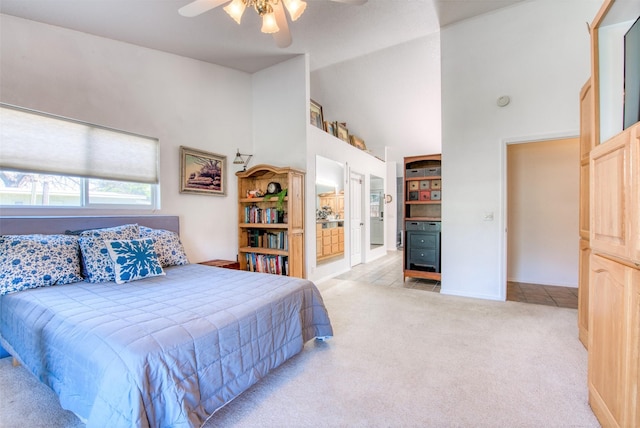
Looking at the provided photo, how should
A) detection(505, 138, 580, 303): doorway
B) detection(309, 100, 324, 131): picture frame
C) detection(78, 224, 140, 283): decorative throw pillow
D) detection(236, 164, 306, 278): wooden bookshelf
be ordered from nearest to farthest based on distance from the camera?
detection(78, 224, 140, 283): decorative throw pillow < detection(236, 164, 306, 278): wooden bookshelf < detection(505, 138, 580, 303): doorway < detection(309, 100, 324, 131): picture frame

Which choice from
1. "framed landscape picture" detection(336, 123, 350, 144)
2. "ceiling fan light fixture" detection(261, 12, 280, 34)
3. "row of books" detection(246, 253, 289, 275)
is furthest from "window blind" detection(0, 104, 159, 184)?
"framed landscape picture" detection(336, 123, 350, 144)

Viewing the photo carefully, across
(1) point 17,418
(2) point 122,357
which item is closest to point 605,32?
(2) point 122,357

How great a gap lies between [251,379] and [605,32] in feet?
9.25

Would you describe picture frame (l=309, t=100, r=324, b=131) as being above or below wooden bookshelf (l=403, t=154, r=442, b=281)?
above

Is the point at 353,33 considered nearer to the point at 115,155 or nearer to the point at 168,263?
the point at 115,155

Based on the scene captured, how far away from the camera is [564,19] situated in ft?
10.3

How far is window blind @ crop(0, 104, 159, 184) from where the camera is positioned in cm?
229

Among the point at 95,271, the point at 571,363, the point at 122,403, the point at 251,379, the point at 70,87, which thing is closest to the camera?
the point at 122,403

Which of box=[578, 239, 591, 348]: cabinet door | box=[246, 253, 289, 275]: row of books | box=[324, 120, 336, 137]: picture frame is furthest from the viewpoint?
box=[324, 120, 336, 137]: picture frame

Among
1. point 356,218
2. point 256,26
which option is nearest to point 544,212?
point 356,218

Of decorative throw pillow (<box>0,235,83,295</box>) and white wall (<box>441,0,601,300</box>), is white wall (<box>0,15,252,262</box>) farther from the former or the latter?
white wall (<box>441,0,601,300</box>)

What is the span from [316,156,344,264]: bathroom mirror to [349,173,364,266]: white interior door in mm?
311

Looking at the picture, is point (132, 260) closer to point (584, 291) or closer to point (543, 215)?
point (584, 291)

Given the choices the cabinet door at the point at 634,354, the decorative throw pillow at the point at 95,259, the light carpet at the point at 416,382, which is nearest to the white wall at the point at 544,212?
the light carpet at the point at 416,382
